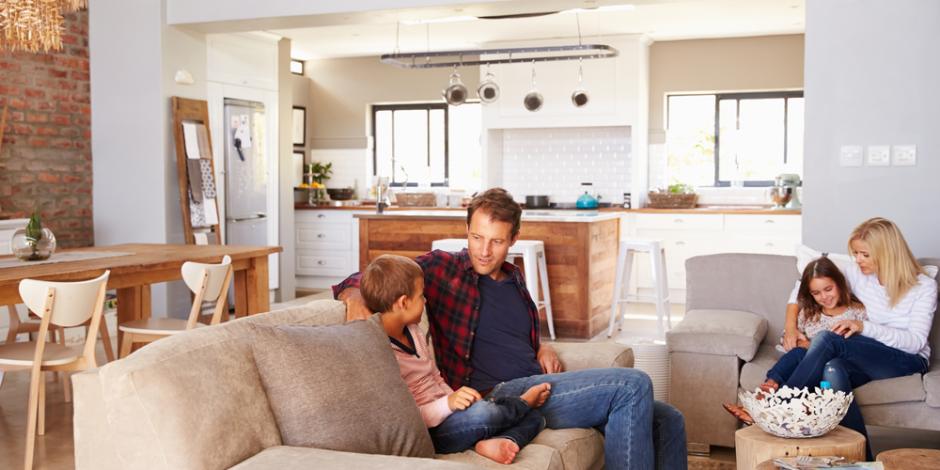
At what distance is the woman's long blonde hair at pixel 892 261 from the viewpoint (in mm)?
3838

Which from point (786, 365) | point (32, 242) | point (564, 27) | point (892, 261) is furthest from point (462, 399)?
point (564, 27)

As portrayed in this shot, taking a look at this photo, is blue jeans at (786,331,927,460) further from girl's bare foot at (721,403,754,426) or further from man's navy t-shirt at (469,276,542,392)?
man's navy t-shirt at (469,276,542,392)

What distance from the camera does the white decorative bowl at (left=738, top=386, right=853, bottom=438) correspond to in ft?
9.18

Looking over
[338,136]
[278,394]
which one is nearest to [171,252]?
[278,394]

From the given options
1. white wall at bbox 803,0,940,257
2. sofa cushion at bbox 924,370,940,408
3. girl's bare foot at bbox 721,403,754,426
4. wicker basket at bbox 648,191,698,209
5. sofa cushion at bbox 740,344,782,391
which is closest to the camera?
girl's bare foot at bbox 721,403,754,426

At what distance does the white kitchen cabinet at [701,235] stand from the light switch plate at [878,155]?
10.6 ft

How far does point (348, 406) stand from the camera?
2164mm

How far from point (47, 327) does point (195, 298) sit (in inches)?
30.4

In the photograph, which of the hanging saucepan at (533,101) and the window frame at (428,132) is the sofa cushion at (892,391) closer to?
the hanging saucepan at (533,101)

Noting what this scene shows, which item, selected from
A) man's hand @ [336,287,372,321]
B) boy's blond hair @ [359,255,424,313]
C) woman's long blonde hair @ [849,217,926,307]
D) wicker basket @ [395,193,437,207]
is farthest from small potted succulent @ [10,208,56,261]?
wicker basket @ [395,193,437,207]

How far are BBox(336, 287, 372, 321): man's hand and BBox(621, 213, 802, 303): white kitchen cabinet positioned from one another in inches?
237

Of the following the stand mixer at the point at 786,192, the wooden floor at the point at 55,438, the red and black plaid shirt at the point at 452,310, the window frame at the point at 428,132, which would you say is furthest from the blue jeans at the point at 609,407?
the window frame at the point at 428,132

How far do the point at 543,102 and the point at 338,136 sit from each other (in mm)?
2609

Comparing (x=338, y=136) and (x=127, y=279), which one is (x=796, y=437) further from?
(x=338, y=136)
